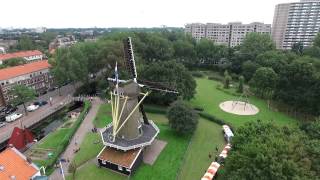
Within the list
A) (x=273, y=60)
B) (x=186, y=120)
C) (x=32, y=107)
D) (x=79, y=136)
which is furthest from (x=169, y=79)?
(x=273, y=60)

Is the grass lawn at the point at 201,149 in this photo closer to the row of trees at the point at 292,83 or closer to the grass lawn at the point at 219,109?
the grass lawn at the point at 219,109

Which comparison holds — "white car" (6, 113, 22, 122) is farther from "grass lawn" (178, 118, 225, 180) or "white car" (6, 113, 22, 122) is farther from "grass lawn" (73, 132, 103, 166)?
"grass lawn" (178, 118, 225, 180)

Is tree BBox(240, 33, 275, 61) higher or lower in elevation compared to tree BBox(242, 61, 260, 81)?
higher

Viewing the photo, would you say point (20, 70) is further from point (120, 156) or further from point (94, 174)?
point (120, 156)

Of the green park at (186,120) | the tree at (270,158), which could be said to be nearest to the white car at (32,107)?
the green park at (186,120)

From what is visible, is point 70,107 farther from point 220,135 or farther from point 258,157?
point 258,157

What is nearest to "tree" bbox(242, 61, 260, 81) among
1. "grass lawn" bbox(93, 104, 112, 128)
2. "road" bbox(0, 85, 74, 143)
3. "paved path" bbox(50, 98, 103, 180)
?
"grass lawn" bbox(93, 104, 112, 128)
